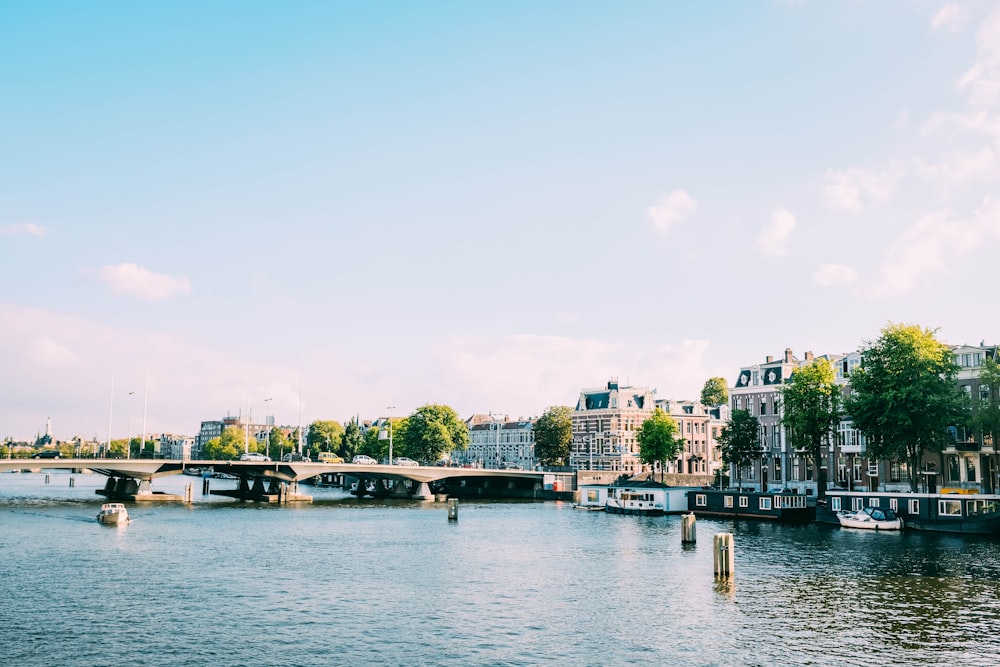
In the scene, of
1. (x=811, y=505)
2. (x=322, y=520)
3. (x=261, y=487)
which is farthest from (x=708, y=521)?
(x=261, y=487)

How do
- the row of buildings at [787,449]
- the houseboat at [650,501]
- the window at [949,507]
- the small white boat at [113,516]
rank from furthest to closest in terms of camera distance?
the houseboat at [650,501] < the row of buildings at [787,449] < the small white boat at [113,516] < the window at [949,507]

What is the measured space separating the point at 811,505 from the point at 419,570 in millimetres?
67140

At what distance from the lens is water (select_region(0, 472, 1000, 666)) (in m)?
40.2

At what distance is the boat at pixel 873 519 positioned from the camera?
9469cm

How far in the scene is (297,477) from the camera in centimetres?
15312

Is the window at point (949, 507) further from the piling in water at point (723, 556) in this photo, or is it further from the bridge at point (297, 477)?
the bridge at point (297, 477)

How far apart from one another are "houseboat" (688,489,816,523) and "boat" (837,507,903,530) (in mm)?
10704

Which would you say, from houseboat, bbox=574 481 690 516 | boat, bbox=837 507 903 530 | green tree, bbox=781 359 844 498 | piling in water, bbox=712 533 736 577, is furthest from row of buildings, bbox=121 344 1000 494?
piling in water, bbox=712 533 736 577

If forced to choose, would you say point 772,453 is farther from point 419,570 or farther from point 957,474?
point 419,570

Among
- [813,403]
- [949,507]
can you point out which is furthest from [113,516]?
[949,507]

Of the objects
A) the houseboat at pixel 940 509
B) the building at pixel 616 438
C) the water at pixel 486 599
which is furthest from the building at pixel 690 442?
the water at pixel 486 599

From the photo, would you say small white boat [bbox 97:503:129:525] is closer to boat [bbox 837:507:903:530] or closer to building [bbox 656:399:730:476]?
boat [bbox 837:507:903:530]

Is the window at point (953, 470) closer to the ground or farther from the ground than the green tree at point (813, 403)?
closer to the ground

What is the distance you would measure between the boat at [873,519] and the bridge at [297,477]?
75689mm
